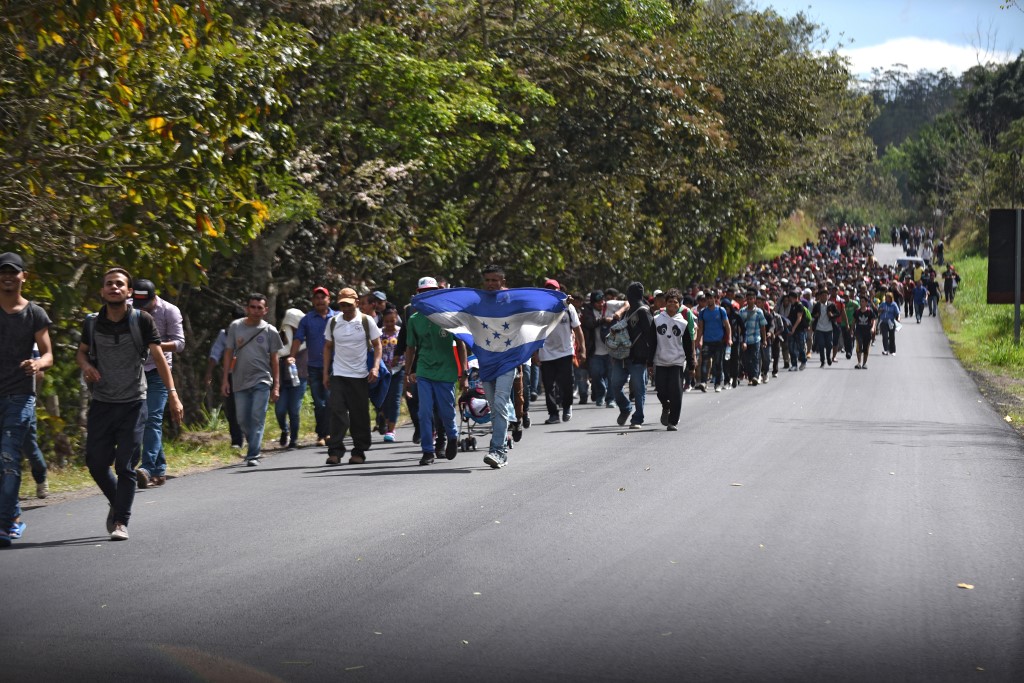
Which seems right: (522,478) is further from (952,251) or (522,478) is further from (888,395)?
(952,251)

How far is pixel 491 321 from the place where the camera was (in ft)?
41.0

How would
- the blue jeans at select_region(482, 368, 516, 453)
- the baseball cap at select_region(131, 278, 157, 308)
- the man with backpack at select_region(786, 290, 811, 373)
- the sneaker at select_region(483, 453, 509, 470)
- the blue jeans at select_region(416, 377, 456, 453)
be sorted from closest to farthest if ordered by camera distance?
the baseball cap at select_region(131, 278, 157, 308) < the sneaker at select_region(483, 453, 509, 470) < the blue jeans at select_region(482, 368, 516, 453) < the blue jeans at select_region(416, 377, 456, 453) < the man with backpack at select_region(786, 290, 811, 373)

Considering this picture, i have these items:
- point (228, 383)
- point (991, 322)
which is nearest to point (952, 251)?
point (991, 322)

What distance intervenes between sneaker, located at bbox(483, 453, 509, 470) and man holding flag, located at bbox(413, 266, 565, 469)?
1cm

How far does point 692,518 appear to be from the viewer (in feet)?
29.8

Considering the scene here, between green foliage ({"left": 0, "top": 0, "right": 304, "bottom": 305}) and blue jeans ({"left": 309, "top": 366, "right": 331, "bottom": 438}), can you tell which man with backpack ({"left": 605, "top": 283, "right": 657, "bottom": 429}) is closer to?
blue jeans ({"left": 309, "top": 366, "right": 331, "bottom": 438})

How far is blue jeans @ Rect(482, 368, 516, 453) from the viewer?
12.1m

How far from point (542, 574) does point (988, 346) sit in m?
30.4

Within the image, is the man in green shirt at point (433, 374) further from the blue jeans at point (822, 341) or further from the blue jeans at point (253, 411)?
the blue jeans at point (822, 341)

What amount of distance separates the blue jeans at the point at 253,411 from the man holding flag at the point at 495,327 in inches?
74.3

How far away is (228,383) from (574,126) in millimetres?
16145

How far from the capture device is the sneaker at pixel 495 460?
11.9 meters

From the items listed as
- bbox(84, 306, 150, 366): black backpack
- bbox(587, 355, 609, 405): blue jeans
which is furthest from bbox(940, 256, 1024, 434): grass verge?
bbox(84, 306, 150, 366): black backpack

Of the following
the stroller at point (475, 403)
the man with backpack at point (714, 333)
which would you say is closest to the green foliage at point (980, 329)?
the man with backpack at point (714, 333)
